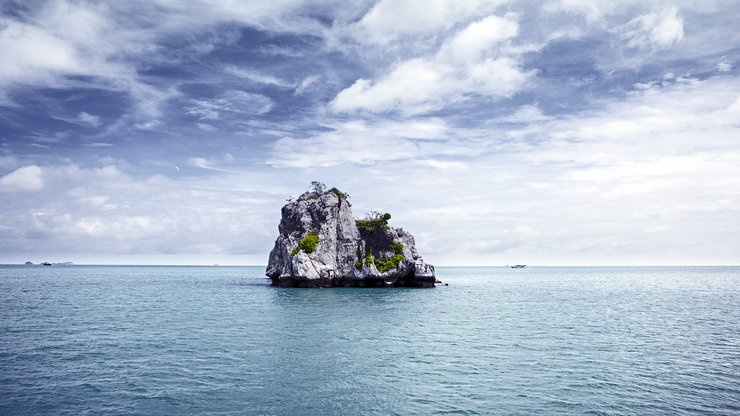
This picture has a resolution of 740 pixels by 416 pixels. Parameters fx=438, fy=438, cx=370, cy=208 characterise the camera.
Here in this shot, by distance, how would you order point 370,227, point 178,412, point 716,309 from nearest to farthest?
1. point 178,412
2. point 716,309
3. point 370,227

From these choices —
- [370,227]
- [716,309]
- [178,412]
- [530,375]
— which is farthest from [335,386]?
[370,227]

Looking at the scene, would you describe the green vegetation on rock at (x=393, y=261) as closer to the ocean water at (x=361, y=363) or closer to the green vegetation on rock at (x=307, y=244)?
the green vegetation on rock at (x=307, y=244)

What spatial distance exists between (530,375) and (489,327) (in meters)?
21.8

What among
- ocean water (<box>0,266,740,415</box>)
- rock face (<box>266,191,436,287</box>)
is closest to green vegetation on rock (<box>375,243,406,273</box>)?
rock face (<box>266,191,436,287</box>)

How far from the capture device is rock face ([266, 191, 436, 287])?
106875 millimetres

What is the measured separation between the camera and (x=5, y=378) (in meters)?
28.1

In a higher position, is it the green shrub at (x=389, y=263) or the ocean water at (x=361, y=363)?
the green shrub at (x=389, y=263)

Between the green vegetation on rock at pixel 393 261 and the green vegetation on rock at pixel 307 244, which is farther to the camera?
the green vegetation on rock at pixel 393 261

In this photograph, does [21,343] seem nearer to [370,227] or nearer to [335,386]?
[335,386]

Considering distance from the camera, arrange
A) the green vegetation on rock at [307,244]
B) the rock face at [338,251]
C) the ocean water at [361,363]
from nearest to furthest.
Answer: the ocean water at [361,363] < the green vegetation on rock at [307,244] < the rock face at [338,251]

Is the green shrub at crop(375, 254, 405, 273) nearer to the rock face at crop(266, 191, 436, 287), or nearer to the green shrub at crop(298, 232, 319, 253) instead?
the rock face at crop(266, 191, 436, 287)

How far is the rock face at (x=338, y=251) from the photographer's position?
107 metres

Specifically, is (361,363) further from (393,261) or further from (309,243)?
(393,261)

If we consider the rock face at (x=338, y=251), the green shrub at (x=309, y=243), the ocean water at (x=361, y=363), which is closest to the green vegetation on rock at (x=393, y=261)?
the rock face at (x=338, y=251)
